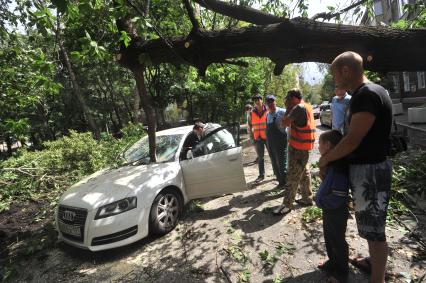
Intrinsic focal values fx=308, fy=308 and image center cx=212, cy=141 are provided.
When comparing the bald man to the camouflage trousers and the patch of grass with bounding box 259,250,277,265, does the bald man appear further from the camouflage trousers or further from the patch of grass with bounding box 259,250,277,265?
the camouflage trousers

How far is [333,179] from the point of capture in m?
2.71

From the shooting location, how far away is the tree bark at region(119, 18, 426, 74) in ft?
11.9

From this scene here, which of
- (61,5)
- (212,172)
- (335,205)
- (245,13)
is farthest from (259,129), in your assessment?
(61,5)

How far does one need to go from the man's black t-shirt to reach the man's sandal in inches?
49.7

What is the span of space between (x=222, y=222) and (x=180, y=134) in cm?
185

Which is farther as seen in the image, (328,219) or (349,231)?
(349,231)

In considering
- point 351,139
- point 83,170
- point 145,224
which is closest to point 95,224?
point 145,224

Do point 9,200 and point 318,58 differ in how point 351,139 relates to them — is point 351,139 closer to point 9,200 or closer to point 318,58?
point 318,58

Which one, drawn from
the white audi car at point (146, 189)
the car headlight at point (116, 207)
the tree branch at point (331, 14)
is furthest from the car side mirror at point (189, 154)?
the tree branch at point (331, 14)

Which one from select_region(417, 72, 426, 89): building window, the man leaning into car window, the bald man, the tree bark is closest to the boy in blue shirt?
the bald man

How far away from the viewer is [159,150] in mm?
5656

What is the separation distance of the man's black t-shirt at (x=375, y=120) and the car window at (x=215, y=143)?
10.6 ft

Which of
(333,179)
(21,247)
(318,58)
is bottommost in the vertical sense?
(21,247)

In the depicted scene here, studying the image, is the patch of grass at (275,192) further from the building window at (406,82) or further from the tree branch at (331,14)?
the building window at (406,82)
